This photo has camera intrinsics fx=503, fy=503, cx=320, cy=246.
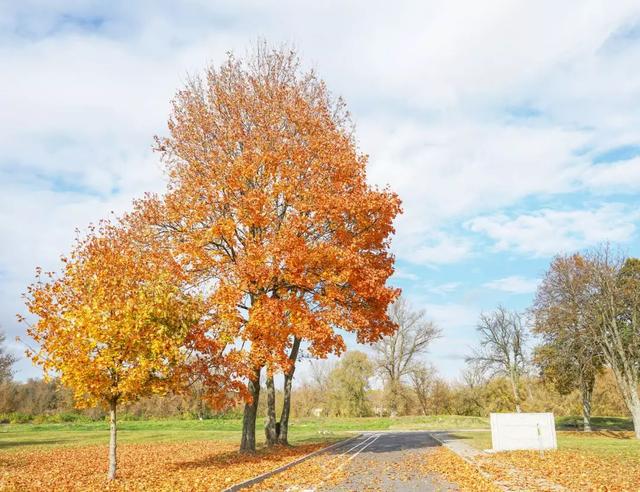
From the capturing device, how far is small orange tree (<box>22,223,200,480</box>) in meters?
13.3

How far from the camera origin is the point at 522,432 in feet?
68.7

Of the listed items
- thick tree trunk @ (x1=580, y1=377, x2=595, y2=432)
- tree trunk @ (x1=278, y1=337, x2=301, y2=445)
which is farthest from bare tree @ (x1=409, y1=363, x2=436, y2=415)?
tree trunk @ (x1=278, y1=337, x2=301, y2=445)

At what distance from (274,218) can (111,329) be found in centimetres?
793

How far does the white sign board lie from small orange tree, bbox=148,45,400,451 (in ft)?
20.6

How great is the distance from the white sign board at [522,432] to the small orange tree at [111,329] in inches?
550

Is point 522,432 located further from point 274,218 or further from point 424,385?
point 424,385

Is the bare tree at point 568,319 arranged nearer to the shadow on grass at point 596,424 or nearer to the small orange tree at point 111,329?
the shadow on grass at point 596,424

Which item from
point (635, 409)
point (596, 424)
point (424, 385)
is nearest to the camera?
point (635, 409)

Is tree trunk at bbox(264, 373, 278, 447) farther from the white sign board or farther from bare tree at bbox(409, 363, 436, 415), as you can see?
bare tree at bbox(409, 363, 436, 415)

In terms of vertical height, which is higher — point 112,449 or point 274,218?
point 274,218

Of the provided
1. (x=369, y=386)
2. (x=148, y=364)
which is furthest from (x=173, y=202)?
(x=369, y=386)

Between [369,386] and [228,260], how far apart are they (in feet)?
157

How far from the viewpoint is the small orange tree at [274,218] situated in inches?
688

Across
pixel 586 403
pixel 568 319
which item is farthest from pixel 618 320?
pixel 586 403
